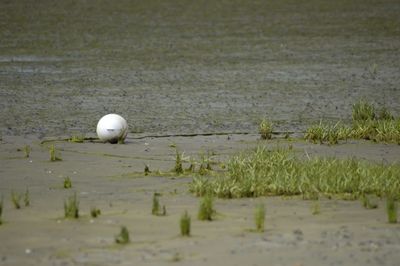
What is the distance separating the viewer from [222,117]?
54.8 feet

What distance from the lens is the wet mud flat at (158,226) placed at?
7.81m

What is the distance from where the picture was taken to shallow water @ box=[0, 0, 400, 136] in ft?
55.9

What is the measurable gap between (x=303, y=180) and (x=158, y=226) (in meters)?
1.97

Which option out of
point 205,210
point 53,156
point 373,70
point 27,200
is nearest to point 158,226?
point 205,210

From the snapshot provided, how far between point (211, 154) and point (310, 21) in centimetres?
1593

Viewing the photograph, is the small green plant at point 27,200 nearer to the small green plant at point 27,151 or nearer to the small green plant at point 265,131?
the small green plant at point 27,151

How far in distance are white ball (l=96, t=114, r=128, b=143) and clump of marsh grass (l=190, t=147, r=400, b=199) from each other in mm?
2938

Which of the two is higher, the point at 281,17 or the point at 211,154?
the point at 281,17

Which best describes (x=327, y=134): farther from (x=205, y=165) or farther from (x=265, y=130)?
(x=205, y=165)

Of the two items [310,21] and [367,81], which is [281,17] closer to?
[310,21]

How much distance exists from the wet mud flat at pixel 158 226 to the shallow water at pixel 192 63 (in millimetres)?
3982

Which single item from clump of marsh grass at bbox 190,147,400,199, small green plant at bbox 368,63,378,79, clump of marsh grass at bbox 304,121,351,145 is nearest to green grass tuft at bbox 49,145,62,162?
clump of marsh grass at bbox 190,147,400,199

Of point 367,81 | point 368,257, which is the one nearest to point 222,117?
point 367,81

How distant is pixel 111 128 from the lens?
13.9 meters
